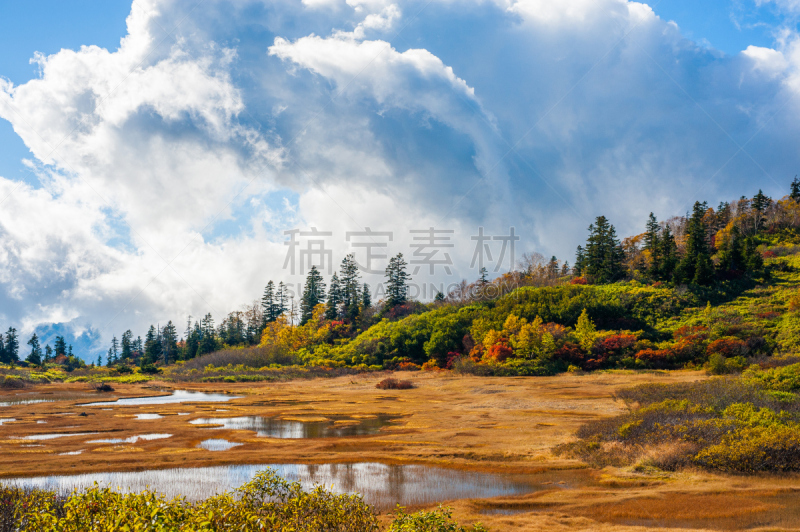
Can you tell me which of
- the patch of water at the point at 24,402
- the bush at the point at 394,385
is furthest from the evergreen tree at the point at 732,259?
the patch of water at the point at 24,402

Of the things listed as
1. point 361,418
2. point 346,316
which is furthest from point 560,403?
point 346,316

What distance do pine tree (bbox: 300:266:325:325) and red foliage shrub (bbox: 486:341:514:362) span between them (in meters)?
49.4

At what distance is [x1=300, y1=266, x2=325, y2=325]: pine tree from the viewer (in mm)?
88188

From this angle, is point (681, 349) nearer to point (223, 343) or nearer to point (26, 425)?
point (26, 425)

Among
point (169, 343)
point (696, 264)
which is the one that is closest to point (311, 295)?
point (169, 343)

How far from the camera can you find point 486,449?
54.2 ft

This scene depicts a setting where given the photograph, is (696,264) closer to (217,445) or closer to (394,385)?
(394,385)

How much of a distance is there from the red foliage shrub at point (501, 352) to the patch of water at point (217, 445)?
101ft

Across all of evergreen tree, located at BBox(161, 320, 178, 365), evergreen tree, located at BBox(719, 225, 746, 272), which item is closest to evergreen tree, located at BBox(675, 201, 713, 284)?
evergreen tree, located at BBox(719, 225, 746, 272)

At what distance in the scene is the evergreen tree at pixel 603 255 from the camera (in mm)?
61594

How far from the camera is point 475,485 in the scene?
12.9 metres

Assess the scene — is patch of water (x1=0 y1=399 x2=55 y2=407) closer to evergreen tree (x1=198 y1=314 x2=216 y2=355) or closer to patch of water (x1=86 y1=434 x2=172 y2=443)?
patch of water (x1=86 y1=434 x2=172 y2=443)

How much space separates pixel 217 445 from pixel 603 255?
5894cm

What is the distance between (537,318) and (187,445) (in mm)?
36325
